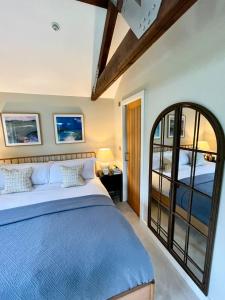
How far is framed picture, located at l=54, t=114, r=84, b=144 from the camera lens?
308 centimetres

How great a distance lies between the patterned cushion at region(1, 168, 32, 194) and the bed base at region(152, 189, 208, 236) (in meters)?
1.92

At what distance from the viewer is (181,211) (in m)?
1.62

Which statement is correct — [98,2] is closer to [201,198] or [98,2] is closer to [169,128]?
[169,128]

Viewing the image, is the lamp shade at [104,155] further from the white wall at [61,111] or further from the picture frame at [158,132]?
the picture frame at [158,132]

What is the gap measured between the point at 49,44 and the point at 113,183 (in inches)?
102

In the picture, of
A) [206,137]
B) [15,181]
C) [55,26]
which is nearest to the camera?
[206,137]

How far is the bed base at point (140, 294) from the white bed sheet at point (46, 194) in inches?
45.1

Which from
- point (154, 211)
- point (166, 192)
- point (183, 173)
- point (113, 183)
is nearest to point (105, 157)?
point (113, 183)

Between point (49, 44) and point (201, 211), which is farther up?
point (49, 44)

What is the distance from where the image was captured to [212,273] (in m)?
1.28

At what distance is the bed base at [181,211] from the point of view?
1368mm

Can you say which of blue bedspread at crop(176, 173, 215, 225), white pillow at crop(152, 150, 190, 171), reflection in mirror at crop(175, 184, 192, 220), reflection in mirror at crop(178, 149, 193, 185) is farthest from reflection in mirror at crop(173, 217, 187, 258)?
white pillow at crop(152, 150, 190, 171)

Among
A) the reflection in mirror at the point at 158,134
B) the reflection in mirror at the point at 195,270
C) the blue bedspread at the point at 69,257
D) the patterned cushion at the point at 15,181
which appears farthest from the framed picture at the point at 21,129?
the reflection in mirror at the point at 195,270

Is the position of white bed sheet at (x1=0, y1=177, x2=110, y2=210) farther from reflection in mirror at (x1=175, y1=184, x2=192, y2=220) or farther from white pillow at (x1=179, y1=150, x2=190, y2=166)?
white pillow at (x1=179, y1=150, x2=190, y2=166)
